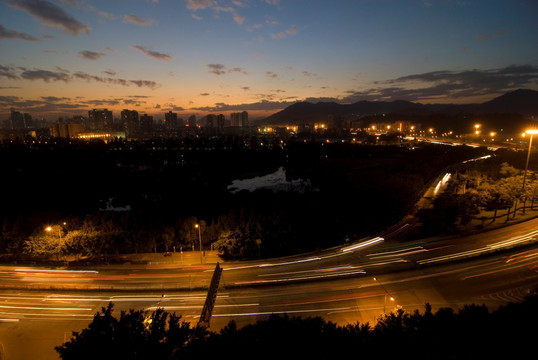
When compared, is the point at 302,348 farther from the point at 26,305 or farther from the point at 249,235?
the point at 26,305

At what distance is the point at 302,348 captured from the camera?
188 inches

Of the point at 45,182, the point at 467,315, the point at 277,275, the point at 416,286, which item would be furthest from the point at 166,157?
the point at 467,315

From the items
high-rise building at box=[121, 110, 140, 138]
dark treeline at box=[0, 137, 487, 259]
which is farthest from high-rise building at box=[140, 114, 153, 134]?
dark treeline at box=[0, 137, 487, 259]

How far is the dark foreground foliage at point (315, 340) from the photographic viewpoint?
4602mm

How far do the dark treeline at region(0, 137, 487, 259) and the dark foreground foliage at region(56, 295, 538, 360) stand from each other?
7.77 m

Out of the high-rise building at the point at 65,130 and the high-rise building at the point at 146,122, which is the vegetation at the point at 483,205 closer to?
the high-rise building at the point at 65,130

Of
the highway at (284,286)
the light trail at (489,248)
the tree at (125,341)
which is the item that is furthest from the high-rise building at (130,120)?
the tree at (125,341)

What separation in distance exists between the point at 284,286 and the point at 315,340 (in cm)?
518

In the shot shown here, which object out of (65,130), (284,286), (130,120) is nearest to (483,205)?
(284,286)

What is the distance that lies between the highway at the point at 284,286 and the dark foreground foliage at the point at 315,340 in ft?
11.0

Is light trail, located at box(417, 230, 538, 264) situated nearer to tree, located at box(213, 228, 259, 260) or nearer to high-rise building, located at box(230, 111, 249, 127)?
tree, located at box(213, 228, 259, 260)

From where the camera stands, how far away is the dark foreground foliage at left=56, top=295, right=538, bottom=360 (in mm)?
4602

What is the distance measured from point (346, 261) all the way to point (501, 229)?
845 cm

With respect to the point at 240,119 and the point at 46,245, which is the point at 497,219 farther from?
the point at 240,119
